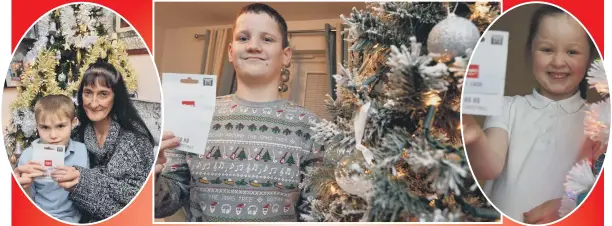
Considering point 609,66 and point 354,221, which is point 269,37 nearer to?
point 354,221

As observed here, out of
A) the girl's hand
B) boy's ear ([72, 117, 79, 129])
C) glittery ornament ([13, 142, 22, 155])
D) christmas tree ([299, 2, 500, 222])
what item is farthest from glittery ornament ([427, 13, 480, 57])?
glittery ornament ([13, 142, 22, 155])

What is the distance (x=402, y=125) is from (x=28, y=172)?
0.75 meters

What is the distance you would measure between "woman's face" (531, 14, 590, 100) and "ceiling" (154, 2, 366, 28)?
36 cm

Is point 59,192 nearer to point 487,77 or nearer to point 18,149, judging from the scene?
point 18,149

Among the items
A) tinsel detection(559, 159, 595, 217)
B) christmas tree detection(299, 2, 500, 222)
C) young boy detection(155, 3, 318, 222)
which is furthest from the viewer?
young boy detection(155, 3, 318, 222)

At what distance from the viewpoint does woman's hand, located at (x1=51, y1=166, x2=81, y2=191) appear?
0.99 meters

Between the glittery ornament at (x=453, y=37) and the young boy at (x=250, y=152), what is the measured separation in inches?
13.0

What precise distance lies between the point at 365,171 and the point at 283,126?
0.24m

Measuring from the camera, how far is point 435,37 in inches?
33.3

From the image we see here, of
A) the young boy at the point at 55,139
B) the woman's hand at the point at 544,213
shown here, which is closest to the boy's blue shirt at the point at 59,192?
the young boy at the point at 55,139

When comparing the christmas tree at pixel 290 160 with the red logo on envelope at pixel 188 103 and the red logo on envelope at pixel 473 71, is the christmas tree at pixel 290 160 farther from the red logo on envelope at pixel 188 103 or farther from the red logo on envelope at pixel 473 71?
the red logo on envelope at pixel 473 71

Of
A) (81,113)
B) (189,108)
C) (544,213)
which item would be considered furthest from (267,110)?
(544,213)

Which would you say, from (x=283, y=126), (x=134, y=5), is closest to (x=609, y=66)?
(x=283, y=126)

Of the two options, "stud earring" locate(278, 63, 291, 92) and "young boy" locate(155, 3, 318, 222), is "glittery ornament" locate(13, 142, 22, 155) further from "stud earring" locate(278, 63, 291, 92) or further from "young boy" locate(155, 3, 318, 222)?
"stud earring" locate(278, 63, 291, 92)
